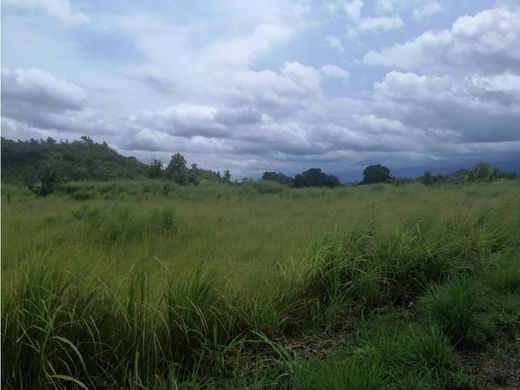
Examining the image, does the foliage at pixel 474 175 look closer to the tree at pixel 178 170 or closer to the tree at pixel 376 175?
the tree at pixel 376 175

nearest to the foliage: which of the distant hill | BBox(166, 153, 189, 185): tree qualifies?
BBox(166, 153, 189, 185): tree

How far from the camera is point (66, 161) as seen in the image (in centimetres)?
3167

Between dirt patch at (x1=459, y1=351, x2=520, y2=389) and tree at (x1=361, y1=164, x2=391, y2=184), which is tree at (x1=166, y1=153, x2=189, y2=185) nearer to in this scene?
tree at (x1=361, y1=164, x2=391, y2=184)

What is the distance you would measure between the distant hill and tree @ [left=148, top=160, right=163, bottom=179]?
67cm

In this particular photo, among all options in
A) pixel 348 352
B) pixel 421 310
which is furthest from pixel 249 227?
pixel 348 352

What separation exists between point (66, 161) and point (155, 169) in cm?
646

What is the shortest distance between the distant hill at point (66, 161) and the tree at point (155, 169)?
26.4 inches

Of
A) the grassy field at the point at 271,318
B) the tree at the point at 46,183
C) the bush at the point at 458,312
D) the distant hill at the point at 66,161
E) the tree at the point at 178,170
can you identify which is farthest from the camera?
the tree at the point at 178,170

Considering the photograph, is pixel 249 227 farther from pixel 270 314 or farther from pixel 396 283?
pixel 270 314

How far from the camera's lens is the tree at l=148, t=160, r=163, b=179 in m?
32.8

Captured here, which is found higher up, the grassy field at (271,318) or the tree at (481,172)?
the tree at (481,172)

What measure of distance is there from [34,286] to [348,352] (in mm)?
2403

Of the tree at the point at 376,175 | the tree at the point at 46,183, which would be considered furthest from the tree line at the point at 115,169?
the tree at the point at 46,183

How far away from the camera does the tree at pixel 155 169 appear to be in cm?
3282
